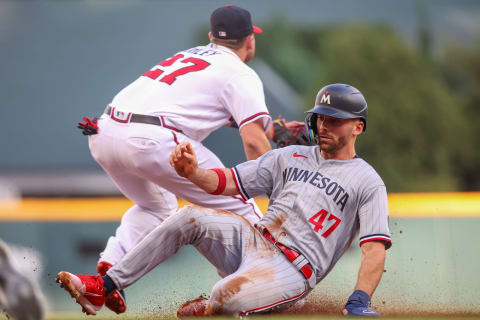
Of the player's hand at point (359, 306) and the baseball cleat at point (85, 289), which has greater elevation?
the baseball cleat at point (85, 289)

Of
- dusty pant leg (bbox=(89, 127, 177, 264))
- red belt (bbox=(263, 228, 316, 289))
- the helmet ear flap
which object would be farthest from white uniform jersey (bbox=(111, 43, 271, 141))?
red belt (bbox=(263, 228, 316, 289))

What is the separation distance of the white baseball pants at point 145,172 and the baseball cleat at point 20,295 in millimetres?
1933

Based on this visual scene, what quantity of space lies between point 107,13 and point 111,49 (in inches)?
70.0

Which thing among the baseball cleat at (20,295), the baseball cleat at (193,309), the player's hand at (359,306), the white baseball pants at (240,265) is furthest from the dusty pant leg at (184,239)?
the baseball cleat at (20,295)

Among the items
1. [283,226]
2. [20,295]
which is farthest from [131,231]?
[20,295]

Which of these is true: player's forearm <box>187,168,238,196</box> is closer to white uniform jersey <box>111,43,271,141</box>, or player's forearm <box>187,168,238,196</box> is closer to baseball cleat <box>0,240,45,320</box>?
white uniform jersey <box>111,43,271,141</box>

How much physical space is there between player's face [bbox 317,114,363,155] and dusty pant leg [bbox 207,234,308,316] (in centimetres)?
62

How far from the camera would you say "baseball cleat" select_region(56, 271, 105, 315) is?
14.6 feet

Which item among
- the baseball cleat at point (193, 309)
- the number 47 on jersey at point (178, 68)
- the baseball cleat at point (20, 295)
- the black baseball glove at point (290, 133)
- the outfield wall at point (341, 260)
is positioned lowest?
the outfield wall at point (341, 260)

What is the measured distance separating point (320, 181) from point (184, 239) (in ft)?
2.53

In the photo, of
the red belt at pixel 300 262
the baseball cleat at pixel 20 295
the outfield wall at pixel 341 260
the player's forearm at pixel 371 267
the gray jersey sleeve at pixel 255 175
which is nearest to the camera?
the baseball cleat at pixel 20 295

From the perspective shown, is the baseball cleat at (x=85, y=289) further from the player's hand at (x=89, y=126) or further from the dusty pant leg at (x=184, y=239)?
the player's hand at (x=89, y=126)

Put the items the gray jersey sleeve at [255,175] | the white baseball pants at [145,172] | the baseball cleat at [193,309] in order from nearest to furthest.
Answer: the gray jersey sleeve at [255,175], the baseball cleat at [193,309], the white baseball pants at [145,172]

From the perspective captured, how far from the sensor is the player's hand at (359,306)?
4.21m
